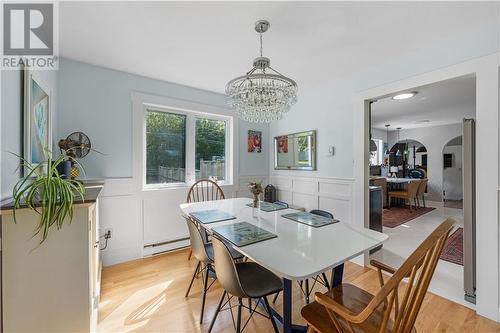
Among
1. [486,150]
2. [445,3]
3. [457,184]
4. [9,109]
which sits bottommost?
[457,184]

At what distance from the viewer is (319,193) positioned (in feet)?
10.9

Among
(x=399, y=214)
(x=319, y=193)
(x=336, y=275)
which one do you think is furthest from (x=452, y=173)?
(x=336, y=275)

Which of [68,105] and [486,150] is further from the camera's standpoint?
[68,105]

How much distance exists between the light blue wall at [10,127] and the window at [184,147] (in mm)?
1623

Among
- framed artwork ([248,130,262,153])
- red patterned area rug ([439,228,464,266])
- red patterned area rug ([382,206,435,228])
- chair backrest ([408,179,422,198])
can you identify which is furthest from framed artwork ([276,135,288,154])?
chair backrest ([408,179,422,198])

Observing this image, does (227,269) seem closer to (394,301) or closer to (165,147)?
(394,301)

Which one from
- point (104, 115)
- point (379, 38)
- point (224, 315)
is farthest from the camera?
point (104, 115)

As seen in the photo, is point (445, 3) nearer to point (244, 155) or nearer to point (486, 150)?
point (486, 150)

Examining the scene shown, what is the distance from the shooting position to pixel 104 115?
268 cm

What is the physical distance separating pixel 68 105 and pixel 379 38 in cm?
334

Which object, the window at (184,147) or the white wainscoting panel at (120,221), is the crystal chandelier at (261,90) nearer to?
the window at (184,147)

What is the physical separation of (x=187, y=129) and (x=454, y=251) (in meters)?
4.28

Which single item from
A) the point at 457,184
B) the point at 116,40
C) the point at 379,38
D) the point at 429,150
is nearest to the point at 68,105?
the point at 116,40

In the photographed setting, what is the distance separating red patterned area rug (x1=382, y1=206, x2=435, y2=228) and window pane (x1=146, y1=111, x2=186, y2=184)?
4134 mm
